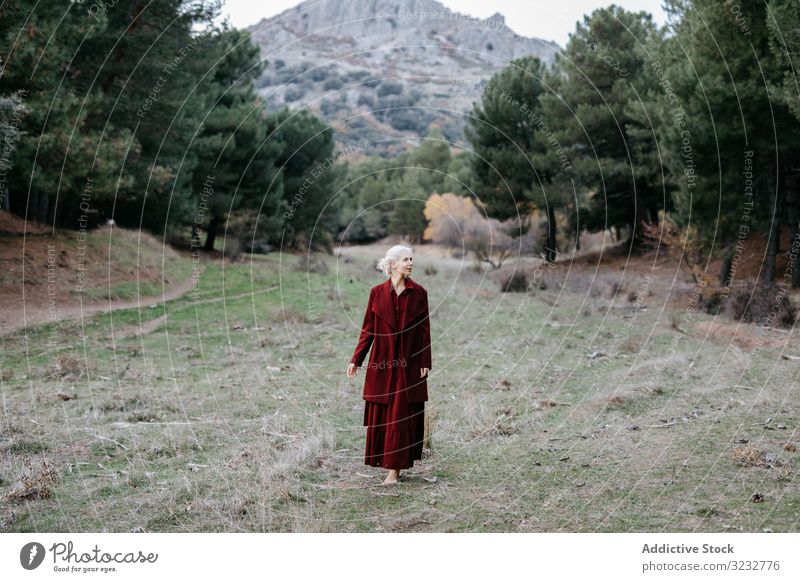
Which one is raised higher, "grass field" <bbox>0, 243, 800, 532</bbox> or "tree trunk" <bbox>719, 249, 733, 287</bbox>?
"tree trunk" <bbox>719, 249, 733, 287</bbox>

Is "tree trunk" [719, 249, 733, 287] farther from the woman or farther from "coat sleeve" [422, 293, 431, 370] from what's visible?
the woman

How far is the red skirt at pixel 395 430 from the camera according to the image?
626 centimetres

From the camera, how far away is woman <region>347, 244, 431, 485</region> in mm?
6250

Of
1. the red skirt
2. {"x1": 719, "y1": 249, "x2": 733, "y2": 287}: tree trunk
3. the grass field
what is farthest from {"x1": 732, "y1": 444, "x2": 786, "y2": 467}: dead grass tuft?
{"x1": 719, "y1": 249, "x2": 733, "y2": 287}: tree trunk

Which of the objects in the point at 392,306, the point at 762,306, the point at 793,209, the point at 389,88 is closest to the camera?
the point at 392,306

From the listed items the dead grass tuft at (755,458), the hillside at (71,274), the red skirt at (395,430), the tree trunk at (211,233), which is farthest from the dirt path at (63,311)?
the tree trunk at (211,233)

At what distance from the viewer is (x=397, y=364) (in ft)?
20.5

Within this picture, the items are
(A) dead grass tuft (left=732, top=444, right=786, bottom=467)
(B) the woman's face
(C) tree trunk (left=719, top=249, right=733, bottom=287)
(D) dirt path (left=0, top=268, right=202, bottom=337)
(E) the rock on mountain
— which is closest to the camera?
(B) the woman's face

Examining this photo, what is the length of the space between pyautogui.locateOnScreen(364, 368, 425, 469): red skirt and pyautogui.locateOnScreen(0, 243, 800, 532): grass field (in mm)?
279

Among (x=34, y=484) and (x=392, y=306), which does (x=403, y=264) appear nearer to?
(x=392, y=306)

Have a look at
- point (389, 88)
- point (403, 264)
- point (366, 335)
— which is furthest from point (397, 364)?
point (389, 88)

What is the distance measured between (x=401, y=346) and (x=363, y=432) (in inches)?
107

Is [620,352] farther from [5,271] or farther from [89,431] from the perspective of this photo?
[5,271]

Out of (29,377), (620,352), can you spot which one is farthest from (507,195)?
(29,377)
